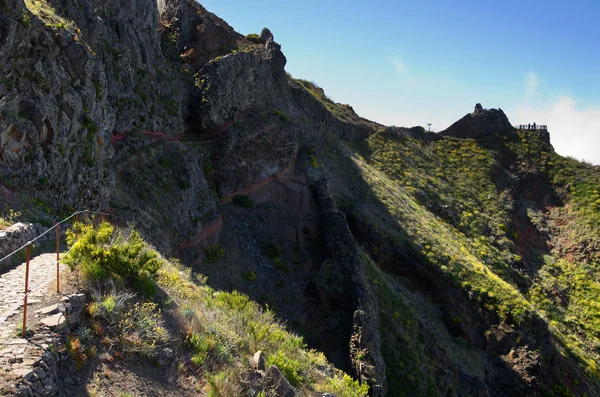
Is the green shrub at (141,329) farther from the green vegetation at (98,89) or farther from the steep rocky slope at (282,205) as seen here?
the green vegetation at (98,89)

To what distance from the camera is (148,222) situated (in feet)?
66.2

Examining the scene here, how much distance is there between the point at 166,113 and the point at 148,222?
30.3ft

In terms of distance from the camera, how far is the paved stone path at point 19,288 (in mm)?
7125

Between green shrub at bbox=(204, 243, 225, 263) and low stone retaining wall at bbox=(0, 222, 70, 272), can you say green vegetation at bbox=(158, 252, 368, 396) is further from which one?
green shrub at bbox=(204, 243, 225, 263)

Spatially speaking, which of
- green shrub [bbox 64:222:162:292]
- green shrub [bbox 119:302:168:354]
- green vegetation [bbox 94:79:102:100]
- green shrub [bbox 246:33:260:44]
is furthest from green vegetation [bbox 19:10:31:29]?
green shrub [bbox 246:33:260:44]

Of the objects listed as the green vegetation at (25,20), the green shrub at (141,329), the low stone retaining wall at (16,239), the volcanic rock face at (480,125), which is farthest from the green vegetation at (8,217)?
the volcanic rock face at (480,125)

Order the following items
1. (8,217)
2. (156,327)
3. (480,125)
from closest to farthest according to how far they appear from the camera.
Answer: (156,327) → (8,217) → (480,125)

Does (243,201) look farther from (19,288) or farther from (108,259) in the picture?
(19,288)

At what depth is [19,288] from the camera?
863 centimetres

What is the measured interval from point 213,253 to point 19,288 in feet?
54.4

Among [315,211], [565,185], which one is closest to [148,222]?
[315,211]

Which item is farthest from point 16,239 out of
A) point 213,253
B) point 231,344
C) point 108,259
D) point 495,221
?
point 495,221

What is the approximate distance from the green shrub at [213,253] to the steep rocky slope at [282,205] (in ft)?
0.59

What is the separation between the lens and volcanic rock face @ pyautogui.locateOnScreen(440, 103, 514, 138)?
192ft
